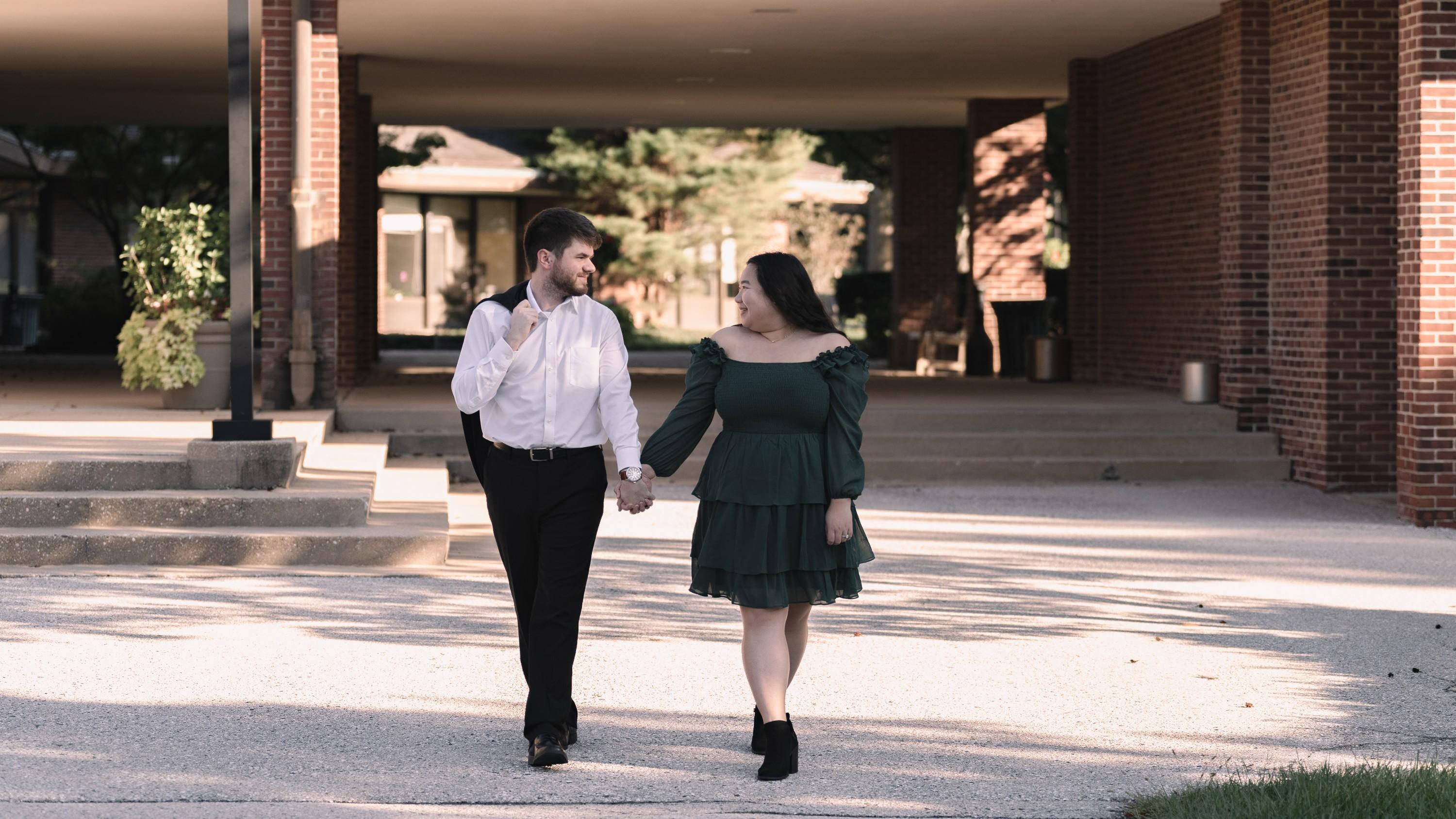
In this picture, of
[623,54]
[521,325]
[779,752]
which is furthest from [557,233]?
[623,54]

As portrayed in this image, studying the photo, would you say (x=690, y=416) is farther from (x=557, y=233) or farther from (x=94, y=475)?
(x=94, y=475)

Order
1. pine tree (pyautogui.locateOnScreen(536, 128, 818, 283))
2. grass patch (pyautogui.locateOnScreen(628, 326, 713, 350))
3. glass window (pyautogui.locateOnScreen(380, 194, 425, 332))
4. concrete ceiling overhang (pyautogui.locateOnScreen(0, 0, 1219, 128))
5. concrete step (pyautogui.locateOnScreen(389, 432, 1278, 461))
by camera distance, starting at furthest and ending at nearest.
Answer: glass window (pyautogui.locateOnScreen(380, 194, 425, 332))
pine tree (pyautogui.locateOnScreen(536, 128, 818, 283))
grass patch (pyautogui.locateOnScreen(628, 326, 713, 350))
concrete ceiling overhang (pyautogui.locateOnScreen(0, 0, 1219, 128))
concrete step (pyautogui.locateOnScreen(389, 432, 1278, 461))

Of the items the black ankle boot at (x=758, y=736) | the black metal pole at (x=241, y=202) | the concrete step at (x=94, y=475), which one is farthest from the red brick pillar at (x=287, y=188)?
the black ankle boot at (x=758, y=736)

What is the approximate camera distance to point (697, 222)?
33438 mm

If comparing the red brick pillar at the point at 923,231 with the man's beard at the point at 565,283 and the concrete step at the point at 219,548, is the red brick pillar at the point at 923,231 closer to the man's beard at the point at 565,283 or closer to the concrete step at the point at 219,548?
the concrete step at the point at 219,548

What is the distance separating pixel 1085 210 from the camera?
17156 millimetres

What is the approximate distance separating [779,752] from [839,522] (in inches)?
26.8

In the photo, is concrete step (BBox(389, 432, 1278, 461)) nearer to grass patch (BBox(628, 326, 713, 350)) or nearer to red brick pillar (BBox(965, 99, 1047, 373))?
red brick pillar (BBox(965, 99, 1047, 373))

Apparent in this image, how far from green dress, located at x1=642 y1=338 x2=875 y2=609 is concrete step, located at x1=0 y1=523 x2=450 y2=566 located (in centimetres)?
373

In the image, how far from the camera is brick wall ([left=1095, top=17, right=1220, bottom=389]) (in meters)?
14.4

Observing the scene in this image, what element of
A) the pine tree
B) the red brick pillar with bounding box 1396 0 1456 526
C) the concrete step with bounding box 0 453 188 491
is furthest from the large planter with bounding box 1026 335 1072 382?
the pine tree

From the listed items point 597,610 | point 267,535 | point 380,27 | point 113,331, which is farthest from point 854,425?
point 113,331

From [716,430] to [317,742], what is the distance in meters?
7.44

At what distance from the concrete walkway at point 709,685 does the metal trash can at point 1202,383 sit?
433 cm
